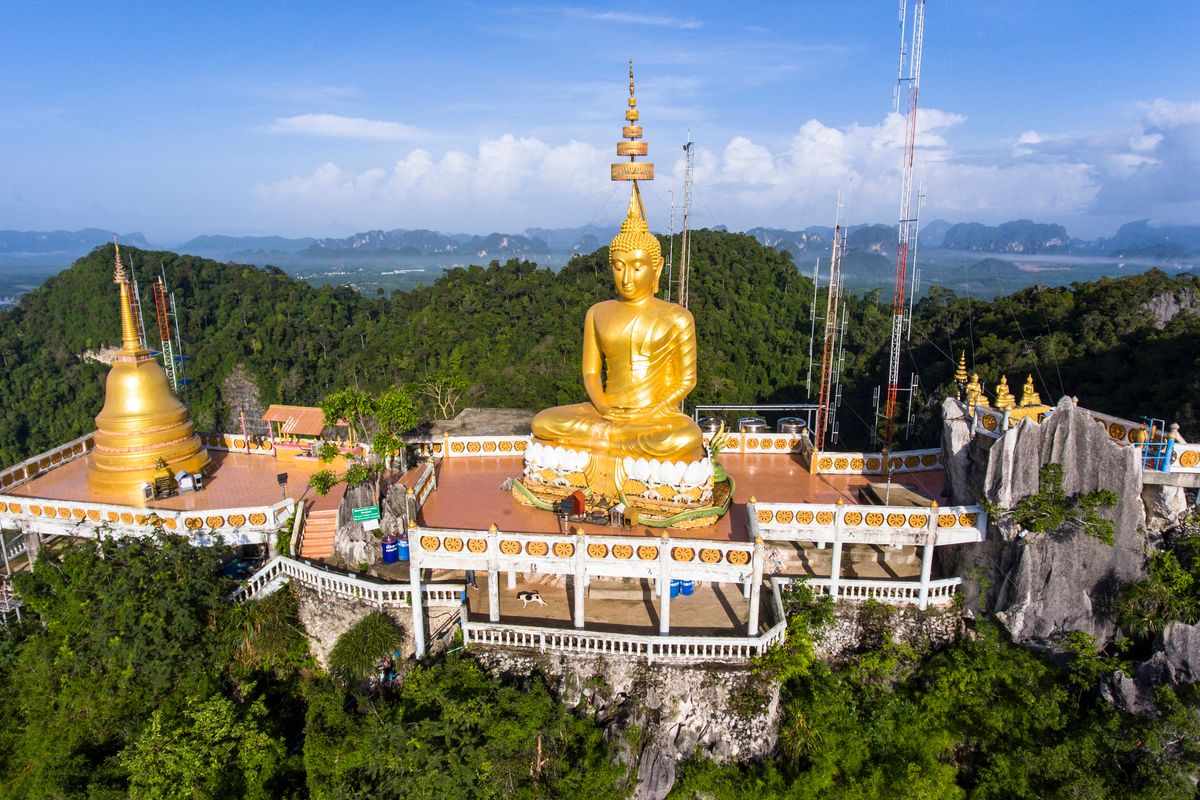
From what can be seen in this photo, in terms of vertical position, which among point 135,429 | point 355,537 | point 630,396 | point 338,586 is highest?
point 630,396

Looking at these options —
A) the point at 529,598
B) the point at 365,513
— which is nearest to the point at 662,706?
the point at 529,598

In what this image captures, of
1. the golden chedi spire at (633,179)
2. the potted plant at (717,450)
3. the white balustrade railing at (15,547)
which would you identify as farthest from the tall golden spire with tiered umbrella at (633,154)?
the white balustrade railing at (15,547)

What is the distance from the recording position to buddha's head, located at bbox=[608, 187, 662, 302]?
16.0m

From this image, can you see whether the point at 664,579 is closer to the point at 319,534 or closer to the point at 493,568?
the point at 493,568

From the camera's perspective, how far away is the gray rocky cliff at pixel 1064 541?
43.6 ft

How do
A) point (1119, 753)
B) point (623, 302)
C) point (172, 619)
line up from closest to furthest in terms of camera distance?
1. point (1119, 753)
2. point (172, 619)
3. point (623, 302)

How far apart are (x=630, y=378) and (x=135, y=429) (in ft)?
40.5

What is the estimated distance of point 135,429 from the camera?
1811cm

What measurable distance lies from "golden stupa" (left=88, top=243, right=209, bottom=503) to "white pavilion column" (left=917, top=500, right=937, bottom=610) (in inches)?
683

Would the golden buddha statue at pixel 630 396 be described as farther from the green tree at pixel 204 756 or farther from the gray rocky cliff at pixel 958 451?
the green tree at pixel 204 756

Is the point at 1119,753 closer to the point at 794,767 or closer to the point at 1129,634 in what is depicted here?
the point at 1129,634

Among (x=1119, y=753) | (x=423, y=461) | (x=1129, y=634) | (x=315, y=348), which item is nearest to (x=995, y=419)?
(x=1129, y=634)

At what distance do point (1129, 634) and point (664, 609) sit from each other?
8472 millimetres

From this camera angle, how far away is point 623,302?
54.1 feet
